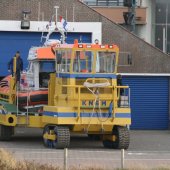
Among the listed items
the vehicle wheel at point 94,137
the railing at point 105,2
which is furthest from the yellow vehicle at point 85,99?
the railing at point 105,2

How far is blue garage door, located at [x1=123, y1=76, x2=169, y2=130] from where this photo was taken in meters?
35.7

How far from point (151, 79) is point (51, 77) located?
11.4m

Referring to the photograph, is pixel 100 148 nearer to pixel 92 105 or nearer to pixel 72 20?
pixel 92 105

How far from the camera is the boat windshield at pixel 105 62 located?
973 inches

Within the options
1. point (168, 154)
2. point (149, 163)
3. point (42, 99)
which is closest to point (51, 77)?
point (42, 99)

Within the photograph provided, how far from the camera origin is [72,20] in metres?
34.5

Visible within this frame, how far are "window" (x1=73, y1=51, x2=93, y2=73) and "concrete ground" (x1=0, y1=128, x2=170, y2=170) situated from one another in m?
2.59

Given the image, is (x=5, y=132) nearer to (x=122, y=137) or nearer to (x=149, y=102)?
(x=122, y=137)

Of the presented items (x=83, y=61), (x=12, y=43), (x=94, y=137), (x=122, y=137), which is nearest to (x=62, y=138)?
(x=122, y=137)

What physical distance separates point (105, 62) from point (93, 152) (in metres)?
3.23

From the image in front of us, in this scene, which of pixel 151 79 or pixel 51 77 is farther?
pixel 151 79

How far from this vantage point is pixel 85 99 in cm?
2412

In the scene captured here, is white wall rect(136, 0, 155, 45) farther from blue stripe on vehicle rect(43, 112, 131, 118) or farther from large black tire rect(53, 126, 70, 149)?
large black tire rect(53, 126, 70, 149)

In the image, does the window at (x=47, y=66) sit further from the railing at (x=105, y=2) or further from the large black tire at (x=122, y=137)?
the railing at (x=105, y=2)
